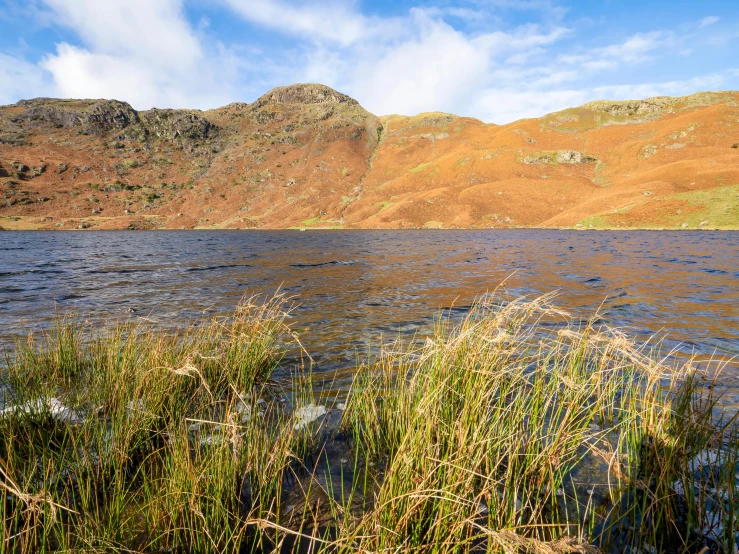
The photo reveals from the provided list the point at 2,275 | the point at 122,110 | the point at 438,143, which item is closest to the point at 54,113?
the point at 122,110

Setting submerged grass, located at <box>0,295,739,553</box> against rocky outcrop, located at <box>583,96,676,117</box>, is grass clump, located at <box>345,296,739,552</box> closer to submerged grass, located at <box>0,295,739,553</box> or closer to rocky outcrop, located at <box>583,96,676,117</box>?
submerged grass, located at <box>0,295,739,553</box>

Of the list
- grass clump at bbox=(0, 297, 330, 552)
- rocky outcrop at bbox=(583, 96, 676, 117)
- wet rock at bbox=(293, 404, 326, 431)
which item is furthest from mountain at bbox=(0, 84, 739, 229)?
grass clump at bbox=(0, 297, 330, 552)

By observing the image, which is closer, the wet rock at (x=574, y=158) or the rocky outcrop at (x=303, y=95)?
the wet rock at (x=574, y=158)

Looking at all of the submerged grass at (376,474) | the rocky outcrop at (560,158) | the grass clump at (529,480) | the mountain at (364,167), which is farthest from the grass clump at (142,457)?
the rocky outcrop at (560,158)

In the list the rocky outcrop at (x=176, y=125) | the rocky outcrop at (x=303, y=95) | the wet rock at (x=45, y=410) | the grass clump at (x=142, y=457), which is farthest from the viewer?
the rocky outcrop at (x=303, y=95)

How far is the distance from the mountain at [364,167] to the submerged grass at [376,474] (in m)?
55.4

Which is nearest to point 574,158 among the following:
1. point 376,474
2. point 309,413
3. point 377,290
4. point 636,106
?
point 636,106

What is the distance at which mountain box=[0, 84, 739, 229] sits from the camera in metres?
59.6

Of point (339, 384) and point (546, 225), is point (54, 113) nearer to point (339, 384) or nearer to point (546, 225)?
point (546, 225)

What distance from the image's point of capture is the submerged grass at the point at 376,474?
2.16 metres

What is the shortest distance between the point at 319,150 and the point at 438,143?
35801 millimetres

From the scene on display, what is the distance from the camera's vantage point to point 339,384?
5.55 m

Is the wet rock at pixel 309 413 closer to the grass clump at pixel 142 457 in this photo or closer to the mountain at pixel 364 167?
the grass clump at pixel 142 457

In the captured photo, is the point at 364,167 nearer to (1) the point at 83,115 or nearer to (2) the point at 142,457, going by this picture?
(1) the point at 83,115
